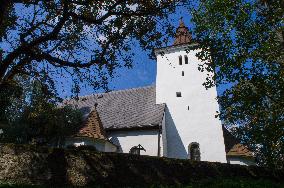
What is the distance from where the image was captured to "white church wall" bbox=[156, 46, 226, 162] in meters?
29.8

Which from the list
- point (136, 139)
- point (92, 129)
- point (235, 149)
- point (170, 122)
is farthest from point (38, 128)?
point (235, 149)

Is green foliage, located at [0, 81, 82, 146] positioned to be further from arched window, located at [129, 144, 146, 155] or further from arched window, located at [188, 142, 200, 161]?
arched window, located at [188, 142, 200, 161]

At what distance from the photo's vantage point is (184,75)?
1356 inches

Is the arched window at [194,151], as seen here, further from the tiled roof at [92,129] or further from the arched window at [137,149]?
the tiled roof at [92,129]

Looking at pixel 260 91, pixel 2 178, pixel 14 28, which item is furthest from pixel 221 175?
pixel 14 28

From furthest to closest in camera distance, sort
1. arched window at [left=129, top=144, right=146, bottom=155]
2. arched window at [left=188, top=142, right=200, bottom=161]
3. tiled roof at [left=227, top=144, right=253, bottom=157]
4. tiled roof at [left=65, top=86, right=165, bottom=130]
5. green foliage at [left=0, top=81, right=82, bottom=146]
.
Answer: tiled roof at [left=65, top=86, right=165, bottom=130]
tiled roof at [left=227, top=144, right=253, bottom=157]
arched window at [left=188, top=142, right=200, bottom=161]
arched window at [left=129, top=144, right=146, bottom=155]
green foliage at [left=0, top=81, right=82, bottom=146]

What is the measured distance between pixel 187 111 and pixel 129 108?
657 centimetres

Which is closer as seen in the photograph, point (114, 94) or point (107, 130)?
point (107, 130)

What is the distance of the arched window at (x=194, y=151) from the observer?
3002 cm

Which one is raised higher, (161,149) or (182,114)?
(182,114)

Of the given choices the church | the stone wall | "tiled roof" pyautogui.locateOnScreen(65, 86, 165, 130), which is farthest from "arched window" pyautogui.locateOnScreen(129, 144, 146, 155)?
the stone wall

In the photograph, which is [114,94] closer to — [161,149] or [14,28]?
[161,149]

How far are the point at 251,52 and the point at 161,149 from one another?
1427cm

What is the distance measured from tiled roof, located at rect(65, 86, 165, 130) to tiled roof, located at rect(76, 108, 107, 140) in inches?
75.7
